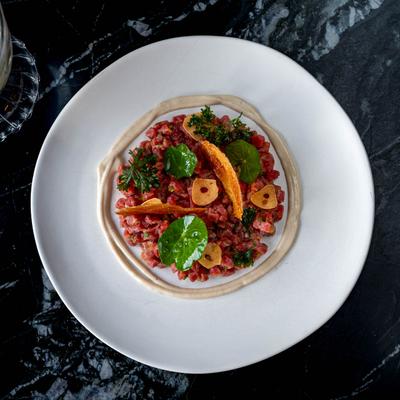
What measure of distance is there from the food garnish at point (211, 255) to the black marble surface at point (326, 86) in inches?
25.1

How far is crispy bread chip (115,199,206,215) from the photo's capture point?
2.53 m

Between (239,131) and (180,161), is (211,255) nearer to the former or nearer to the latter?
(180,161)

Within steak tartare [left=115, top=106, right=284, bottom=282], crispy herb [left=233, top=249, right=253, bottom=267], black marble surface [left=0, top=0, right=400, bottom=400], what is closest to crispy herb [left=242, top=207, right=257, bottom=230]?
steak tartare [left=115, top=106, right=284, bottom=282]

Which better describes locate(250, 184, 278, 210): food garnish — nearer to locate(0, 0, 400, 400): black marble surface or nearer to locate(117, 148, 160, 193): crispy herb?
locate(117, 148, 160, 193): crispy herb

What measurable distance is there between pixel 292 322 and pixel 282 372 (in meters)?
0.36

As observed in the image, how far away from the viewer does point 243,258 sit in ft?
8.75

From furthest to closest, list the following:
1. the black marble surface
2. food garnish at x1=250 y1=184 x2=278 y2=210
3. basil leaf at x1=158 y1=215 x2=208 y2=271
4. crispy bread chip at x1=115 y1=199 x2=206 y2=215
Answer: the black marble surface → food garnish at x1=250 y1=184 x2=278 y2=210 → crispy bread chip at x1=115 y1=199 x2=206 y2=215 → basil leaf at x1=158 y1=215 x2=208 y2=271

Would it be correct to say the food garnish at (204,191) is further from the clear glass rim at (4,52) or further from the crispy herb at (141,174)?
the clear glass rim at (4,52)

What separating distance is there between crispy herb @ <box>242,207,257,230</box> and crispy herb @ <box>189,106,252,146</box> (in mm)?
312

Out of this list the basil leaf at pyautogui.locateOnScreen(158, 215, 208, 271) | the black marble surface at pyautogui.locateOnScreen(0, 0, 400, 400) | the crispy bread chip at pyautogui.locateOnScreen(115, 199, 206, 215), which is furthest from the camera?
the black marble surface at pyautogui.locateOnScreen(0, 0, 400, 400)

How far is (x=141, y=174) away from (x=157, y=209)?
17cm

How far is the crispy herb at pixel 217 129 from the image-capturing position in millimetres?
2654

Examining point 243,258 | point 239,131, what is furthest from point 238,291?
point 239,131

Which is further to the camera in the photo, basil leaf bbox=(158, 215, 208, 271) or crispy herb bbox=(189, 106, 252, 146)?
crispy herb bbox=(189, 106, 252, 146)
